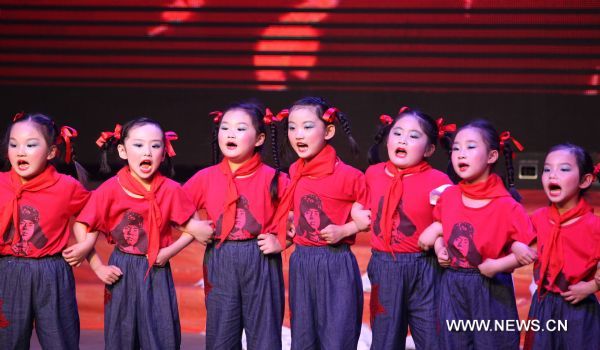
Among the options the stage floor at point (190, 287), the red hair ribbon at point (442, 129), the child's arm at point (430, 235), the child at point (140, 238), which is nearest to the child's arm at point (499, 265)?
the child's arm at point (430, 235)

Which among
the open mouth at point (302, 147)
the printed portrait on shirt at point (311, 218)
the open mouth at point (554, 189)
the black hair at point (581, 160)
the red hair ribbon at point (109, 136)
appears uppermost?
the red hair ribbon at point (109, 136)

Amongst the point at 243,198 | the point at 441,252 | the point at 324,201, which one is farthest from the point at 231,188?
the point at 441,252

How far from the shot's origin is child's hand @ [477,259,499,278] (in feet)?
12.7

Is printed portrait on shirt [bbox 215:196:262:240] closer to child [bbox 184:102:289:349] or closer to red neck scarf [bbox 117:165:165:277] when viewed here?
child [bbox 184:102:289:349]

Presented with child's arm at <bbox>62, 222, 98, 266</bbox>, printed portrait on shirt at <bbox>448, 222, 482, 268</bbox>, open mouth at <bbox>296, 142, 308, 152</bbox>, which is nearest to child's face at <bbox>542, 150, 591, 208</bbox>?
printed portrait on shirt at <bbox>448, 222, 482, 268</bbox>

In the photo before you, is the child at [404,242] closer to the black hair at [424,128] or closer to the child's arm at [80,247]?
the black hair at [424,128]

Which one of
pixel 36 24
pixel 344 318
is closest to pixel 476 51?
pixel 344 318

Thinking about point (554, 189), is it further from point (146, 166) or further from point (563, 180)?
point (146, 166)

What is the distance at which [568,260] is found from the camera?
3943mm

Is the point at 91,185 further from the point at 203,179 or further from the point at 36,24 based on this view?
the point at 203,179

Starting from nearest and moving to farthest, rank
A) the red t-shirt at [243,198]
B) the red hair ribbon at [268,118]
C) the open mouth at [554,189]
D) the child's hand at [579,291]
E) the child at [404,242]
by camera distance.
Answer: the child's hand at [579,291] < the open mouth at [554,189] < the child at [404,242] < the red t-shirt at [243,198] < the red hair ribbon at [268,118]

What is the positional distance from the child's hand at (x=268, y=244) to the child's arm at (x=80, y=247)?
2.37 ft

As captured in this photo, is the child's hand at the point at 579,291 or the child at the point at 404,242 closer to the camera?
the child's hand at the point at 579,291

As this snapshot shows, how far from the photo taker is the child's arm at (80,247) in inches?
161
